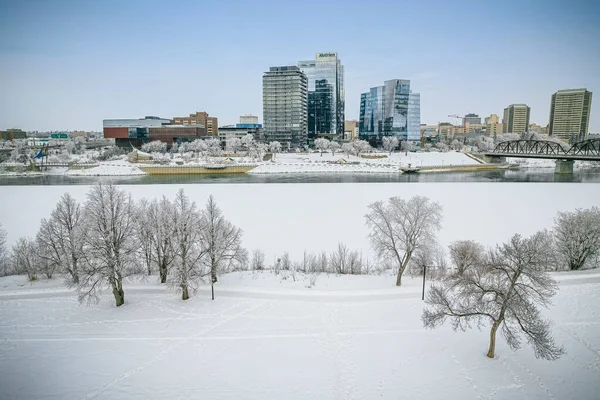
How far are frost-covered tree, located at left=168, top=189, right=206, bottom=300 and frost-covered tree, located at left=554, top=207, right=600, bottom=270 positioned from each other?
66.3ft

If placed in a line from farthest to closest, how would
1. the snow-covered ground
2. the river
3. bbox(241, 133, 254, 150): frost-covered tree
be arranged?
1. bbox(241, 133, 254, 150): frost-covered tree
2. the river
3. the snow-covered ground

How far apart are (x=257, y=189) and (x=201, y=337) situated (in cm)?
3549

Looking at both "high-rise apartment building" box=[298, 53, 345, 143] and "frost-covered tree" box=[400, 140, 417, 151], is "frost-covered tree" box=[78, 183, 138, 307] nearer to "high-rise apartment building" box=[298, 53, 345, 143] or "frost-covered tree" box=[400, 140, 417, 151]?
"frost-covered tree" box=[400, 140, 417, 151]

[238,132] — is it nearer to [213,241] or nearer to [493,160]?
[493,160]

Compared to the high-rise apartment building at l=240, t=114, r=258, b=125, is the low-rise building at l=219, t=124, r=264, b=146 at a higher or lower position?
lower

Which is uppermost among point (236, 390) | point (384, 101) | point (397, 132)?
point (384, 101)

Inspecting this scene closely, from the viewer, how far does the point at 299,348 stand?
1259 centimetres

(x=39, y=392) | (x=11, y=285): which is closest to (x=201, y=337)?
(x=39, y=392)

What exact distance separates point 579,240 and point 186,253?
21400 millimetres

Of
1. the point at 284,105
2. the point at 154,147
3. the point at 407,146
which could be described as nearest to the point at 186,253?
the point at 154,147

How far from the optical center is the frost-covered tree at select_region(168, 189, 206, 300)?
52.7ft

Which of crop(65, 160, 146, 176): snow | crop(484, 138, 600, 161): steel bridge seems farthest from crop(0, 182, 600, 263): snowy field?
crop(65, 160, 146, 176): snow

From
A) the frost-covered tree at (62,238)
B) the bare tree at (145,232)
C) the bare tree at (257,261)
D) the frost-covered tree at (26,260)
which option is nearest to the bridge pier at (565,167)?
the bare tree at (257,261)

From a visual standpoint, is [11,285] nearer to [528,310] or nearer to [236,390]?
[236,390]
